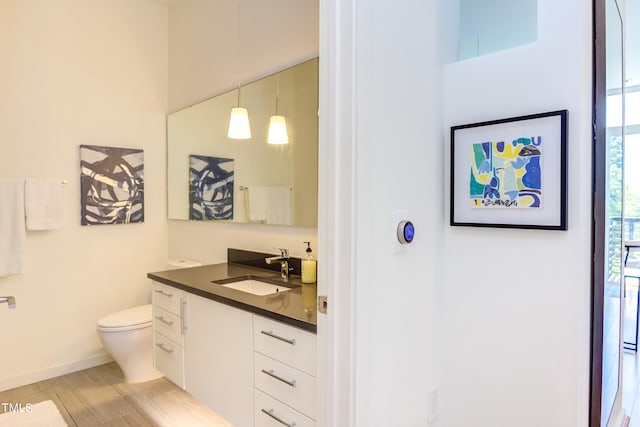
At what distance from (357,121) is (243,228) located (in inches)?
67.3

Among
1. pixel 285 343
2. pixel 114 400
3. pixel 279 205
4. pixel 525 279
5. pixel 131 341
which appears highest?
pixel 279 205

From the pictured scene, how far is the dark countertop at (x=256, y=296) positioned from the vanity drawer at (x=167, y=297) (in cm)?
5

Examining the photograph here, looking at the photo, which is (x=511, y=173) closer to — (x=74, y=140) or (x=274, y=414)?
(x=274, y=414)

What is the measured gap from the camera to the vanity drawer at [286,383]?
136cm

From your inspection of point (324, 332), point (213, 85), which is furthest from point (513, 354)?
point (213, 85)

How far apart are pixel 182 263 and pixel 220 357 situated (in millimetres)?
1471

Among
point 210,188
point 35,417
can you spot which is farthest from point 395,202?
point 35,417

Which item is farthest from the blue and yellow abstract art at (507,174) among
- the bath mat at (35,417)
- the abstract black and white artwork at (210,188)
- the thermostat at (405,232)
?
the bath mat at (35,417)

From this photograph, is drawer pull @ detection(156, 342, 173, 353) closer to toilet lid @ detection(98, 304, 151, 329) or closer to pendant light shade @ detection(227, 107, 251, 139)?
toilet lid @ detection(98, 304, 151, 329)

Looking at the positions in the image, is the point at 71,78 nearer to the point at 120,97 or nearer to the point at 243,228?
the point at 120,97

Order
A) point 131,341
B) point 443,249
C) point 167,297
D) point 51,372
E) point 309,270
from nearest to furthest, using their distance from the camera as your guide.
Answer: point 443,249 → point 309,270 → point 167,297 → point 131,341 → point 51,372

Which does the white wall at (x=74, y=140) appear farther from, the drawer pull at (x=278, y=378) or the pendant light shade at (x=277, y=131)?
the drawer pull at (x=278, y=378)

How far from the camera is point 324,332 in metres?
1.23

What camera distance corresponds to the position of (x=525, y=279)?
4.46ft
